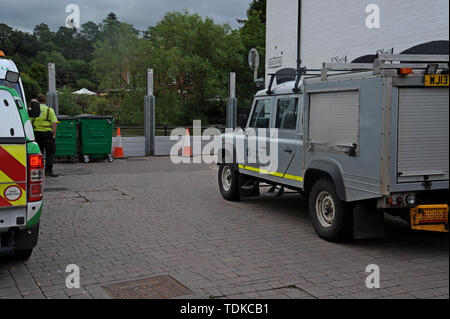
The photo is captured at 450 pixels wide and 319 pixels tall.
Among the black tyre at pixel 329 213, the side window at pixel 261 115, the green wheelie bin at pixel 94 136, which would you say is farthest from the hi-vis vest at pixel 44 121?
the black tyre at pixel 329 213

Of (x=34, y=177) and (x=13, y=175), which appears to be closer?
(x=13, y=175)

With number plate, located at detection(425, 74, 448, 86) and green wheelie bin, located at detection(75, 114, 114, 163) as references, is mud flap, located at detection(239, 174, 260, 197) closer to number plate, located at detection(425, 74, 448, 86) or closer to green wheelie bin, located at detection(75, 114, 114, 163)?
number plate, located at detection(425, 74, 448, 86)

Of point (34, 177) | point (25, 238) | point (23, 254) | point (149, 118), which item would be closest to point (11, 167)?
point (34, 177)

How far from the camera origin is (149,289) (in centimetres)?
502

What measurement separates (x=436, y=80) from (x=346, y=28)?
9054 mm

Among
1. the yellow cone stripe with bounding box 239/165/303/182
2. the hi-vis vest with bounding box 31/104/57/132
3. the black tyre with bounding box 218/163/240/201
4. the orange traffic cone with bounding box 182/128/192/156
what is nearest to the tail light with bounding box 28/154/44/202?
the yellow cone stripe with bounding box 239/165/303/182

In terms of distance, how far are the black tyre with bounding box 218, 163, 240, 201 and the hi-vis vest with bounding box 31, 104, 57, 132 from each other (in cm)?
481

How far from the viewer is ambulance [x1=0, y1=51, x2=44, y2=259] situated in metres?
5.03

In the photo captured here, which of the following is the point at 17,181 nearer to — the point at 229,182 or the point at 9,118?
the point at 9,118

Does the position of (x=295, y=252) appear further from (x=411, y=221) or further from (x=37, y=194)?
(x=37, y=194)

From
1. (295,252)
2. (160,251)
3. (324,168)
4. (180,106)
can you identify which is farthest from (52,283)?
(180,106)

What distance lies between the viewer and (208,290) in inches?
195

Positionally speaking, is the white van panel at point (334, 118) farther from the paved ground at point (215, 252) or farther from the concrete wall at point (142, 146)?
the concrete wall at point (142, 146)

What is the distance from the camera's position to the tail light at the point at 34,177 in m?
5.17
